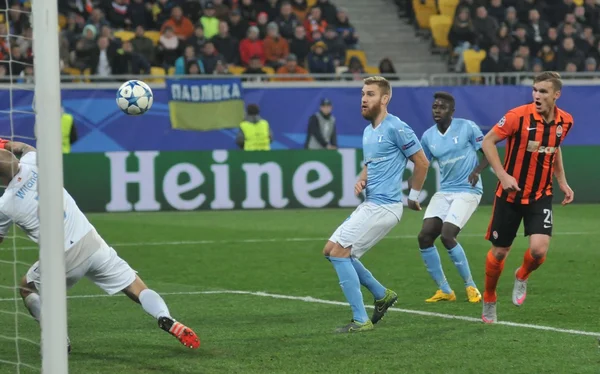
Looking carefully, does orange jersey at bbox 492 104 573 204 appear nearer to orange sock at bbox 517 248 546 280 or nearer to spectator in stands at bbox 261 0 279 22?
orange sock at bbox 517 248 546 280

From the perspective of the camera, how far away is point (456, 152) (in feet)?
37.3

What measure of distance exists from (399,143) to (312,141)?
1360 centimetres

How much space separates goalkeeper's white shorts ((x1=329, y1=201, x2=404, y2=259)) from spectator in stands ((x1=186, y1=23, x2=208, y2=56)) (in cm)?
1525

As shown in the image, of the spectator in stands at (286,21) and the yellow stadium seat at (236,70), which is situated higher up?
the spectator in stands at (286,21)

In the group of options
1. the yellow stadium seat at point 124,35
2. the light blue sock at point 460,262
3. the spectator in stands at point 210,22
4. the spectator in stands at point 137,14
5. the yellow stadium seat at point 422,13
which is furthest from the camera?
the yellow stadium seat at point 422,13

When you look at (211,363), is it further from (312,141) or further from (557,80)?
(312,141)

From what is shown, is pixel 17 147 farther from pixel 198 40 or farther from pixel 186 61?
pixel 198 40

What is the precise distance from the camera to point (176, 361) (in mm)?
7938

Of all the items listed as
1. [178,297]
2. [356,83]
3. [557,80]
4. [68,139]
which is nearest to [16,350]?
[178,297]

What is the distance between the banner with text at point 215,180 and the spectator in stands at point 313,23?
5369 millimetres

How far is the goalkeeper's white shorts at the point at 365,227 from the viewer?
9.13 metres

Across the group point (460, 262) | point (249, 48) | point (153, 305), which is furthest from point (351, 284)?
point (249, 48)

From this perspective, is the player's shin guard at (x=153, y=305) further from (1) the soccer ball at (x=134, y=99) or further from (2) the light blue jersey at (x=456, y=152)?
(2) the light blue jersey at (x=456, y=152)

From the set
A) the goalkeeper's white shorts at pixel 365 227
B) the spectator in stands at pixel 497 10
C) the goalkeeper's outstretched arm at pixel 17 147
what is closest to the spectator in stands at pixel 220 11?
the spectator in stands at pixel 497 10
